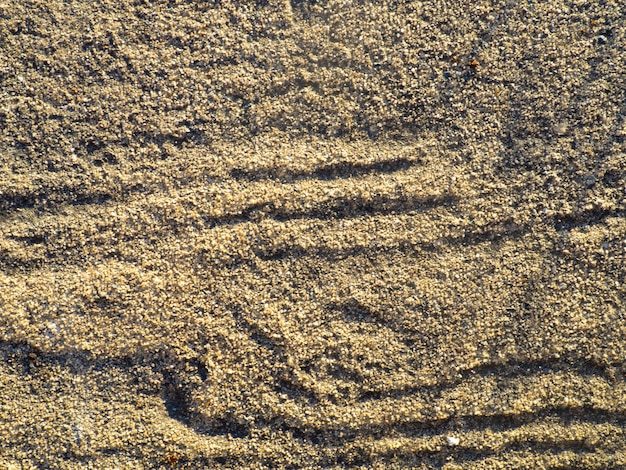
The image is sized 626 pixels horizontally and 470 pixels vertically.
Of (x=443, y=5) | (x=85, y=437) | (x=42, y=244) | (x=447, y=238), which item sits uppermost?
Result: (x=443, y=5)

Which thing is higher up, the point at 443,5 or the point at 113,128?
the point at 443,5

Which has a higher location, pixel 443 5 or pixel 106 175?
pixel 443 5

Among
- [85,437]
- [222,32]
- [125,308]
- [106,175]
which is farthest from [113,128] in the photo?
[85,437]

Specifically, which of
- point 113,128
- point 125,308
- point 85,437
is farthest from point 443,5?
point 85,437

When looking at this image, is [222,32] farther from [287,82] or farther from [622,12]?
[622,12]


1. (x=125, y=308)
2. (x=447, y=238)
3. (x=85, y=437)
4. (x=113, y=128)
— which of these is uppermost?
(x=113, y=128)

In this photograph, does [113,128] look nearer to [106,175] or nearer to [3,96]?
[106,175]

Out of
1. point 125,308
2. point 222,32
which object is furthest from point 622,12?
point 125,308
